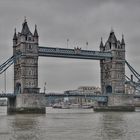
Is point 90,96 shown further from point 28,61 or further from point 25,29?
point 25,29

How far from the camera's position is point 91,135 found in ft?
121

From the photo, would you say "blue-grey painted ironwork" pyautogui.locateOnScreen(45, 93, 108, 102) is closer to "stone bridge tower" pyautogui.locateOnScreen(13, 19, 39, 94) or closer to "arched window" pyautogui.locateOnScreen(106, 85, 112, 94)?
"stone bridge tower" pyautogui.locateOnScreen(13, 19, 39, 94)

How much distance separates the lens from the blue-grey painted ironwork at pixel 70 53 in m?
96.3

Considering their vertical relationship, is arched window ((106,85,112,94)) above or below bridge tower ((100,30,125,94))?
below

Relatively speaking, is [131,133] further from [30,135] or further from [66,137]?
[30,135]

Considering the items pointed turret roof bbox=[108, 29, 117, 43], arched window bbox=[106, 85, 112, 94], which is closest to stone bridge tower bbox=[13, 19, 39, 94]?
pointed turret roof bbox=[108, 29, 117, 43]

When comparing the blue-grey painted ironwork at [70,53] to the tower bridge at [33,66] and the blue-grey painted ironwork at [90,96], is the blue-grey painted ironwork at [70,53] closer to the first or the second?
the tower bridge at [33,66]

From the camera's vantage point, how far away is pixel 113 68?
10719 centimetres

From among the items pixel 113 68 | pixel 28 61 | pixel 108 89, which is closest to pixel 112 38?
pixel 113 68

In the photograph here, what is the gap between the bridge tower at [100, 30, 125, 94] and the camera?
10744 centimetres

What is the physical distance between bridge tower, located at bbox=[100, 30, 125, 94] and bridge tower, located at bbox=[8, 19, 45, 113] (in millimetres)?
21446

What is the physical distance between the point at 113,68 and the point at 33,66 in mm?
22050

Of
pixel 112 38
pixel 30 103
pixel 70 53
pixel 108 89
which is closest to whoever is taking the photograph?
pixel 30 103

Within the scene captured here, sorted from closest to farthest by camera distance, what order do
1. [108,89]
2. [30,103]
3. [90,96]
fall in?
1. [30,103]
2. [90,96]
3. [108,89]
